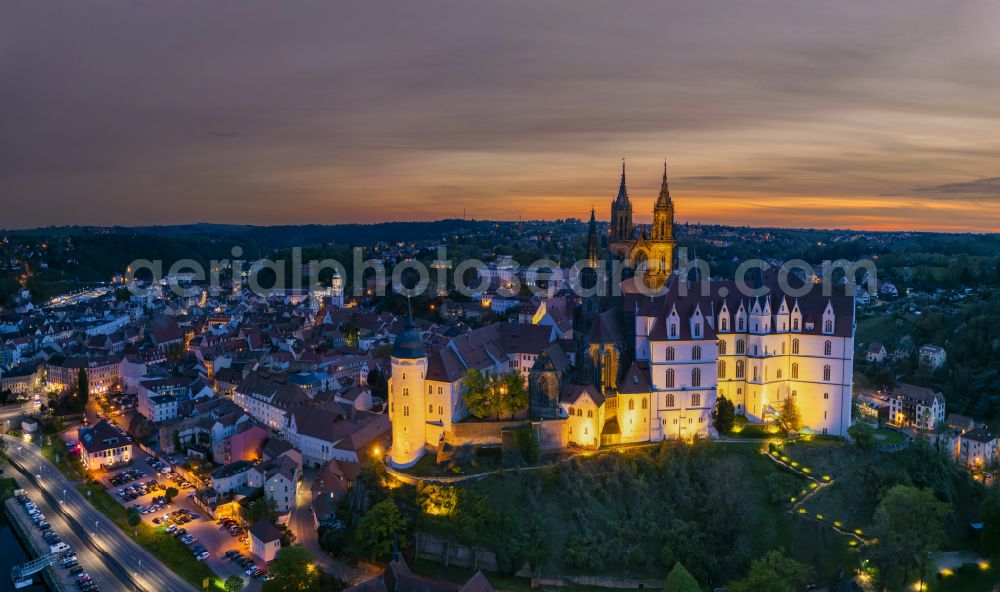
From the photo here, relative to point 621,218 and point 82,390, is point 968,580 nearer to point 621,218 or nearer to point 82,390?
point 621,218

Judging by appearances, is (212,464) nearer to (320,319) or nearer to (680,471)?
(680,471)

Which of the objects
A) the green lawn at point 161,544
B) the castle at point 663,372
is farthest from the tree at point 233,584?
the castle at point 663,372

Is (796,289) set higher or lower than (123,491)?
higher

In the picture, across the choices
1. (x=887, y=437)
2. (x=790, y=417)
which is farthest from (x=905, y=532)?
(x=790, y=417)

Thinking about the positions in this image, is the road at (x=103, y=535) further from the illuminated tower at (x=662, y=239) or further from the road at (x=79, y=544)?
the illuminated tower at (x=662, y=239)

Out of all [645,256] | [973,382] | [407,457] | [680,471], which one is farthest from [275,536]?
[973,382]

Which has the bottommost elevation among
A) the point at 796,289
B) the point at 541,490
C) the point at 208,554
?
the point at 208,554

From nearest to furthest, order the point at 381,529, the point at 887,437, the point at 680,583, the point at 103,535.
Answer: the point at 680,583 < the point at 381,529 < the point at 887,437 < the point at 103,535
